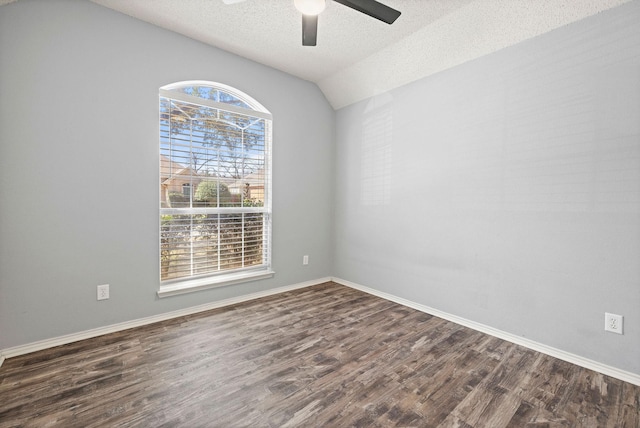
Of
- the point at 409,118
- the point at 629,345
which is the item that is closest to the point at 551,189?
the point at 629,345

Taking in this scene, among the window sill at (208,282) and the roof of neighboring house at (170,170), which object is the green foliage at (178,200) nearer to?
the roof of neighboring house at (170,170)

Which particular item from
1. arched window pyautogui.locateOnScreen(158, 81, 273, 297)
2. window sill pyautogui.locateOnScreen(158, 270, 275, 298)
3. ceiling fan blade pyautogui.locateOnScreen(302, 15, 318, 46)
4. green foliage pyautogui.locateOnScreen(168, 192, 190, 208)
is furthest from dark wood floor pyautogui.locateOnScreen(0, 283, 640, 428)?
ceiling fan blade pyautogui.locateOnScreen(302, 15, 318, 46)

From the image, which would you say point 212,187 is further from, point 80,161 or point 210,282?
point 80,161

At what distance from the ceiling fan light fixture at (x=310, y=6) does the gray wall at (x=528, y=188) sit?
150 centimetres

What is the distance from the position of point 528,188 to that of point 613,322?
1038 mm

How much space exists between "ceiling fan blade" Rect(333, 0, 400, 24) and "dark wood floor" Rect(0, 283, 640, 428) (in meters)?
2.37

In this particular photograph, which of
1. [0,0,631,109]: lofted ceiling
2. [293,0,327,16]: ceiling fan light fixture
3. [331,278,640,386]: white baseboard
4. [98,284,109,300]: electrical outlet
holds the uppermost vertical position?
[0,0,631,109]: lofted ceiling

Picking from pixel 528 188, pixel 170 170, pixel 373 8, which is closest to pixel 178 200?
pixel 170 170

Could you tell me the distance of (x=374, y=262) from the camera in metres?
3.56

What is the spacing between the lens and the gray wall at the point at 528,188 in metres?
1.92

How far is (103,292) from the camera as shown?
243 cm

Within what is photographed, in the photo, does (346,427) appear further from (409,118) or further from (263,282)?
Answer: (409,118)

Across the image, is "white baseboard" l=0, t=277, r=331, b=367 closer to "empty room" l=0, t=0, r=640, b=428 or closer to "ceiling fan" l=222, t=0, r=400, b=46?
"empty room" l=0, t=0, r=640, b=428

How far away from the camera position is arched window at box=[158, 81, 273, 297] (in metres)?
2.81
